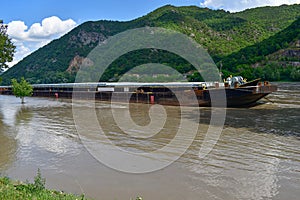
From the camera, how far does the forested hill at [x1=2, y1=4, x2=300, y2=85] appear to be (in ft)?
247

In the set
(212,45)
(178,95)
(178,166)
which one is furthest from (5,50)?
(212,45)

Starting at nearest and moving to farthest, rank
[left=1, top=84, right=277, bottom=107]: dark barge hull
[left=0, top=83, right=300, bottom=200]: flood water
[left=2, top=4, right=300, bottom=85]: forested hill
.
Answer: [left=0, top=83, right=300, bottom=200]: flood water
[left=1, top=84, right=277, bottom=107]: dark barge hull
[left=2, top=4, right=300, bottom=85]: forested hill

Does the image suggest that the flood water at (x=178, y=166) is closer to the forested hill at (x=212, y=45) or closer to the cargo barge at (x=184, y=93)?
the cargo barge at (x=184, y=93)

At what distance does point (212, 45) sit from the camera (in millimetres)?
89188

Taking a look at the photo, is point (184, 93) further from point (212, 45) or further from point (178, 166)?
point (212, 45)

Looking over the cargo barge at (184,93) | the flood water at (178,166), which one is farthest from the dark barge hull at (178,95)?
the flood water at (178,166)

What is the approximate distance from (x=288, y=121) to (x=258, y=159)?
27.9 feet

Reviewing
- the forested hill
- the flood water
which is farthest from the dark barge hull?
the forested hill

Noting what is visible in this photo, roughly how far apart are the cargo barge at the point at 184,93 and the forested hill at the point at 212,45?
3231 centimetres

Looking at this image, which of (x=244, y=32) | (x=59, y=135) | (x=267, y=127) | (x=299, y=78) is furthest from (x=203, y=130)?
(x=244, y=32)

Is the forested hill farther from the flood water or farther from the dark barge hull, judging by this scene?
the flood water

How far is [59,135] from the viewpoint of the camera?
47.4ft

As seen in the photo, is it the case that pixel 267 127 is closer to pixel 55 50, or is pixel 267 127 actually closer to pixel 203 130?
pixel 203 130

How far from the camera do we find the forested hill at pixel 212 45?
75.2 m
